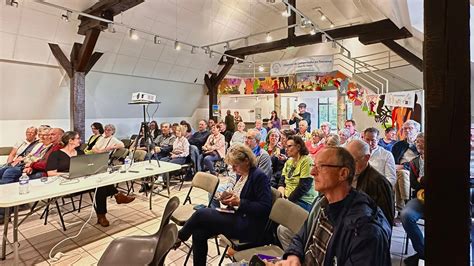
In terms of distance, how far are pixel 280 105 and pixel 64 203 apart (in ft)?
23.5

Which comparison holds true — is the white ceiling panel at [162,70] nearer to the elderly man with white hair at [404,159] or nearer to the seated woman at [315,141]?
the seated woman at [315,141]

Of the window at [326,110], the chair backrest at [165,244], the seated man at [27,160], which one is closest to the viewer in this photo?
the chair backrest at [165,244]

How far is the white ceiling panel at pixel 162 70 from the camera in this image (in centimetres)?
723

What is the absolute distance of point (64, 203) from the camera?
13.1ft

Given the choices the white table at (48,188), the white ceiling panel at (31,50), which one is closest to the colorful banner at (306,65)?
the white table at (48,188)

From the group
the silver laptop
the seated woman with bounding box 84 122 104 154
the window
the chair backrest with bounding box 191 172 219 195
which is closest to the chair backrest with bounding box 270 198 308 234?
the chair backrest with bounding box 191 172 219 195

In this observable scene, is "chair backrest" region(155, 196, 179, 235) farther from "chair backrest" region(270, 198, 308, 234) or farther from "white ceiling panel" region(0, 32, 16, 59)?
"white ceiling panel" region(0, 32, 16, 59)

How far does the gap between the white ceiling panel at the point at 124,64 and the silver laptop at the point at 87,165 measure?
398 centimetres

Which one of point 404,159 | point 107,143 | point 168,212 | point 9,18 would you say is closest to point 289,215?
point 168,212

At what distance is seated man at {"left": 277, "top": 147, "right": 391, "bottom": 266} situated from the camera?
44.8 inches

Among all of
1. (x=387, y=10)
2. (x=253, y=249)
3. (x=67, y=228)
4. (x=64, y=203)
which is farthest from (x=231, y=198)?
(x=387, y=10)

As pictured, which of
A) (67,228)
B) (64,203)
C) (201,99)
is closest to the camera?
(67,228)

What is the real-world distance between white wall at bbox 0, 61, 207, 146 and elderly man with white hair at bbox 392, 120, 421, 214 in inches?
242

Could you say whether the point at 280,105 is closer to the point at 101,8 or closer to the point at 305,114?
the point at 305,114
